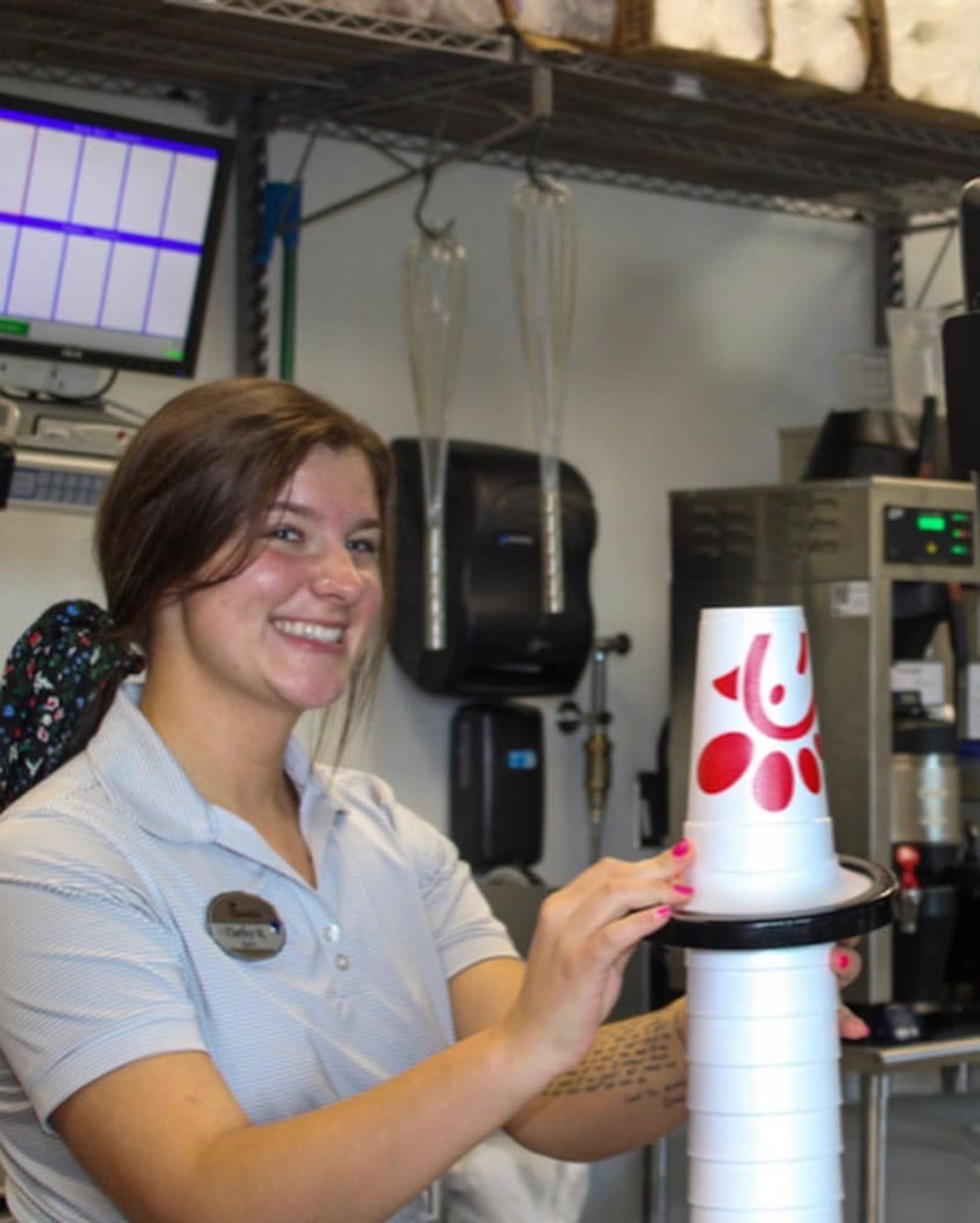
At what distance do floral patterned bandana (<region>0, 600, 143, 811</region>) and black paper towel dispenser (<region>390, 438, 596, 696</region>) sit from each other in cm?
153

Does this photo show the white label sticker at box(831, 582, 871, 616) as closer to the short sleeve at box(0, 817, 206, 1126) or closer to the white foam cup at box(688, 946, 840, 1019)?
the short sleeve at box(0, 817, 206, 1126)

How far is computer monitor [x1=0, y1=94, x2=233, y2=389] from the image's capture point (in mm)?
3086

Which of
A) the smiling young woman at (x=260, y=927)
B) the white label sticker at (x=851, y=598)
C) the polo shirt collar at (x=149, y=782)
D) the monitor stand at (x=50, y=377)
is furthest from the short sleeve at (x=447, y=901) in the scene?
the white label sticker at (x=851, y=598)

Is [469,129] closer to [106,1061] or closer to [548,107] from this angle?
[548,107]

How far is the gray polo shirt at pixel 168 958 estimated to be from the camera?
1563mm

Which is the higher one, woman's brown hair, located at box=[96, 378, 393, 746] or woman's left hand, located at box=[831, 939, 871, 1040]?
woman's brown hair, located at box=[96, 378, 393, 746]

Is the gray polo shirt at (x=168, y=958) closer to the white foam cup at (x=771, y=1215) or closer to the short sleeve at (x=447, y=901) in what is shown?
the short sleeve at (x=447, y=901)

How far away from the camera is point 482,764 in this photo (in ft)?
12.9

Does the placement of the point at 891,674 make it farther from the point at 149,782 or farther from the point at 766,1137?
the point at 766,1137

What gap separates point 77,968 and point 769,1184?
557 mm

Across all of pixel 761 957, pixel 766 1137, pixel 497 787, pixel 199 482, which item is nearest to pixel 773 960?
pixel 761 957

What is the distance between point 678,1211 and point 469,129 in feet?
6.98

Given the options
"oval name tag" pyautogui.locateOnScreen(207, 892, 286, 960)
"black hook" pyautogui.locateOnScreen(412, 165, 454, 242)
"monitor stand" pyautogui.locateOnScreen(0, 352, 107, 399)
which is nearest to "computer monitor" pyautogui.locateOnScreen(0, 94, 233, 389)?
"monitor stand" pyautogui.locateOnScreen(0, 352, 107, 399)

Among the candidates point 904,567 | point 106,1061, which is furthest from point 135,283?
point 106,1061
